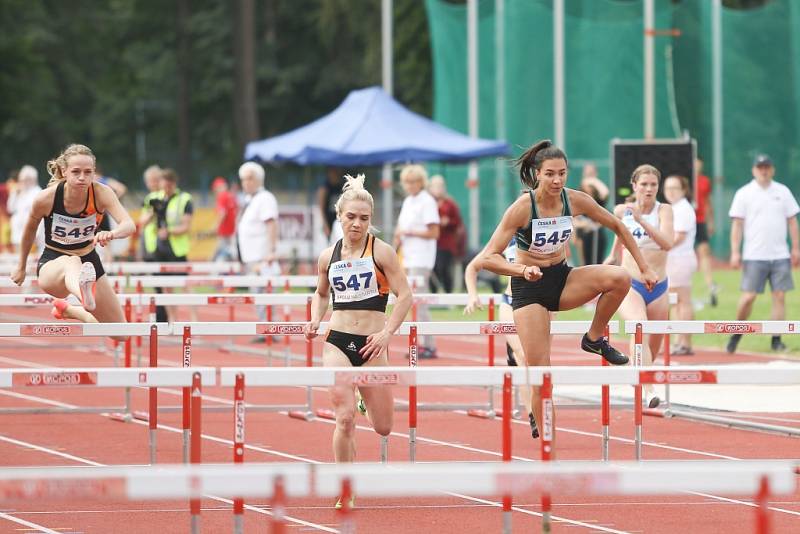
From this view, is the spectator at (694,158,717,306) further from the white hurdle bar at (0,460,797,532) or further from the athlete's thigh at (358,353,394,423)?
the white hurdle bar at (0,460,797,532)

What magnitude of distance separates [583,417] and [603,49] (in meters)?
17.3

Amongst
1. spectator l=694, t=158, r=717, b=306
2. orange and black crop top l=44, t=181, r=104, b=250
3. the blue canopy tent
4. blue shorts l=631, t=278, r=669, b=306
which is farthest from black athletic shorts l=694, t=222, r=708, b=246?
orange and black crop top l=44, t=181, r=104, b=250

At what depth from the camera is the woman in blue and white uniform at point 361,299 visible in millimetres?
8273

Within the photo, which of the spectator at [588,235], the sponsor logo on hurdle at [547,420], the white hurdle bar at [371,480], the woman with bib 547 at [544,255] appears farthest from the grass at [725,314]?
the white hurdle bar at [371,480]

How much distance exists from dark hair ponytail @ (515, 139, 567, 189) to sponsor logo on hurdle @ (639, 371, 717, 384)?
1.64m

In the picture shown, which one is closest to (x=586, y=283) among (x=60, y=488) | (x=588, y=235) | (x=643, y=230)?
(x=643, y=230)

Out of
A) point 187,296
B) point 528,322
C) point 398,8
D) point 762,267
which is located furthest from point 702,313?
point 398,8

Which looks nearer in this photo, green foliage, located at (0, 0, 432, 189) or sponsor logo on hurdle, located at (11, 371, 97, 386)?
sponsor logo on hurdle, located at (11, 371, 97, 386)

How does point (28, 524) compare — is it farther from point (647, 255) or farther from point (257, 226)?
point (257, 226)

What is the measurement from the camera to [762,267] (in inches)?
647

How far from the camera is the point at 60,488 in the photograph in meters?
5.09

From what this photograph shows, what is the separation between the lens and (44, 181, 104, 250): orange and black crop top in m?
10.6

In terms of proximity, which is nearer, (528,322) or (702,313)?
(528,322)

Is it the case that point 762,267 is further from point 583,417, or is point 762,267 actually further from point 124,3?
point 124,3
